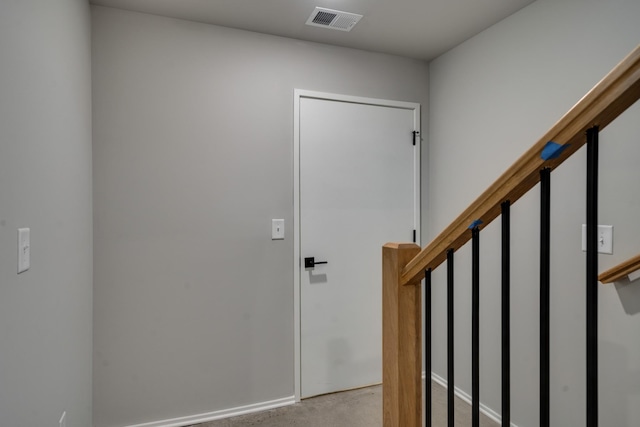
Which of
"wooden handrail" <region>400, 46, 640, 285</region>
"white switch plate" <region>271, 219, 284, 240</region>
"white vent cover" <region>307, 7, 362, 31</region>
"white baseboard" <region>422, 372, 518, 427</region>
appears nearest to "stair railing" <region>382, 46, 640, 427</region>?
"wooden handrail" <region>400, 46, 640, 285</region>

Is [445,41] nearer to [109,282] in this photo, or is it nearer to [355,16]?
[355,16]

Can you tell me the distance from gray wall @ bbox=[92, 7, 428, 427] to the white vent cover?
0.93ft

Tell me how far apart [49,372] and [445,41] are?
294cm

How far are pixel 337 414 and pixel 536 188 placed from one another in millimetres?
1887

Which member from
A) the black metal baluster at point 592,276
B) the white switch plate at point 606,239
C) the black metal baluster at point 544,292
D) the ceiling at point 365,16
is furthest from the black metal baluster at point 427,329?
the ceiling at point 365,16

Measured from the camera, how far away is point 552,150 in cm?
83

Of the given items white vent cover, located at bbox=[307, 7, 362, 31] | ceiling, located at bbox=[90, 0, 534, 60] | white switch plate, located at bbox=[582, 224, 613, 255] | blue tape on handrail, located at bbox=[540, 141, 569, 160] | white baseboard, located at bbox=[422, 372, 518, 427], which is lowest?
white baseboard, located at bbox=[422, 372, 518, 427]

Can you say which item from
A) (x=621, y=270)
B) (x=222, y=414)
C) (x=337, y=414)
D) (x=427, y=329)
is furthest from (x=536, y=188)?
(x=222, y=414)

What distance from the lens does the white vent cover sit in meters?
2.28

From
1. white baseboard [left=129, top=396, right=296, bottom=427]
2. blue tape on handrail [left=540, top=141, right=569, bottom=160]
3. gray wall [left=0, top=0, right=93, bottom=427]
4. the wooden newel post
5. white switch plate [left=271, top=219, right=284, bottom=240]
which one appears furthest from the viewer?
white switch plate [left=271, top=219, right=284, bottom=240]

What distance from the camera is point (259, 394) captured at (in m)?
2.57

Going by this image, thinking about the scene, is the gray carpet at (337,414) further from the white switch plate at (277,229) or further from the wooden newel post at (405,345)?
the wooden newel post at (405,345)

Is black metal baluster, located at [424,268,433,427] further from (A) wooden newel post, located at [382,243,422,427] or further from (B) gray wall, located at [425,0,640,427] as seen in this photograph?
(B) gray wall, located at [425,0,640,427]

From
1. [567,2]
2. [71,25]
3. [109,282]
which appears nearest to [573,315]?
[567,2]
